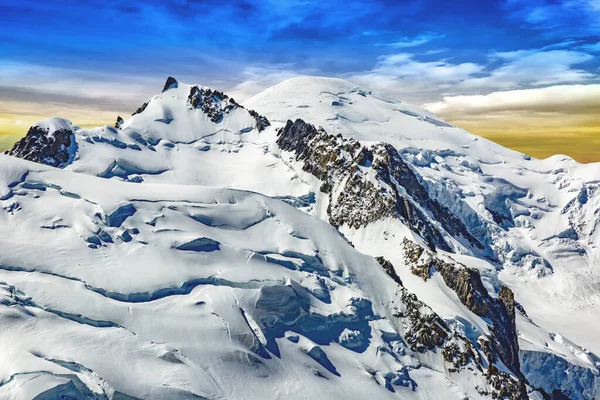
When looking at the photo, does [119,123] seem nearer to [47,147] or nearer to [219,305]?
[47,147]

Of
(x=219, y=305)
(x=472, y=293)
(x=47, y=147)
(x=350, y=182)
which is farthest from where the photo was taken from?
(x=350, y=182)

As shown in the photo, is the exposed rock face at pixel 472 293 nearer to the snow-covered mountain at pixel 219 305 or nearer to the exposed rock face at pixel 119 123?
the snow-covered mountain at pixel 219 305

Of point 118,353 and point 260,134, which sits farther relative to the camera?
point 260,134

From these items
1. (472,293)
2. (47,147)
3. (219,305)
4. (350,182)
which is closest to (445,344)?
(472,293)

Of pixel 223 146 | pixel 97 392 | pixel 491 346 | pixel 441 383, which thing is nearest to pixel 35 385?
pixel 97 392

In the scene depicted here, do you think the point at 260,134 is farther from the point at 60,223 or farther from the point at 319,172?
the point at 60,223

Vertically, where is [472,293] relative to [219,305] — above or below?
below

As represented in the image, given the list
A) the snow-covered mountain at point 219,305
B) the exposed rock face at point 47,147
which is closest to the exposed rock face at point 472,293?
the snow-covered mountain at point 219,305
